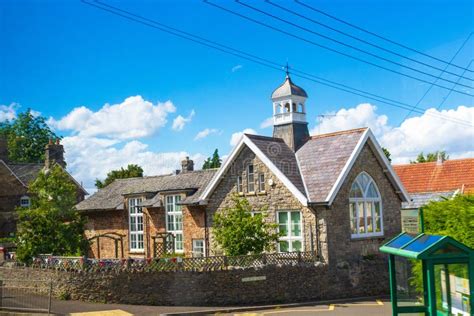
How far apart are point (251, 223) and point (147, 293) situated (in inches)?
198

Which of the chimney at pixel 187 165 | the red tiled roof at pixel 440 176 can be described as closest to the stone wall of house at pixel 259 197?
the chimney at pixel 187 165

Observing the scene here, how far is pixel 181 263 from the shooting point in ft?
68.7

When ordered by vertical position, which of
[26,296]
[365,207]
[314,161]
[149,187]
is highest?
[314,161]

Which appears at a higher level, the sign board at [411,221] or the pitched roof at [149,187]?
the pitched roof at [149,187]

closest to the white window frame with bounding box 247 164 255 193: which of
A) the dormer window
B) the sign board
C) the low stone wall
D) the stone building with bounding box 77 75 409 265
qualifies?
the stone building with bounding box 77 75 409 265

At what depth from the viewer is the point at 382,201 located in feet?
88.2

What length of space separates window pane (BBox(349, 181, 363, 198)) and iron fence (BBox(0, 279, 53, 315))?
531 inches

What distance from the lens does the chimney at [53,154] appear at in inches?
1887

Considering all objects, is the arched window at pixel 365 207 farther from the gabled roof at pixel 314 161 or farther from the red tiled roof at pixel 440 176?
the red tiled roof at pixel 440 176

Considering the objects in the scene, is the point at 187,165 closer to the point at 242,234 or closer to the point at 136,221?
the point at 136,221

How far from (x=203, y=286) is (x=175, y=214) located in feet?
33.5

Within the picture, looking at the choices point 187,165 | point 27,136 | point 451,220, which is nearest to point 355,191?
point 451,220

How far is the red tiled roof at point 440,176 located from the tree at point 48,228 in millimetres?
22349

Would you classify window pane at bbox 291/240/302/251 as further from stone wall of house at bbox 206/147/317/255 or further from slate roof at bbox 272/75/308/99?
slate roof at bbox 272/75/308/99
